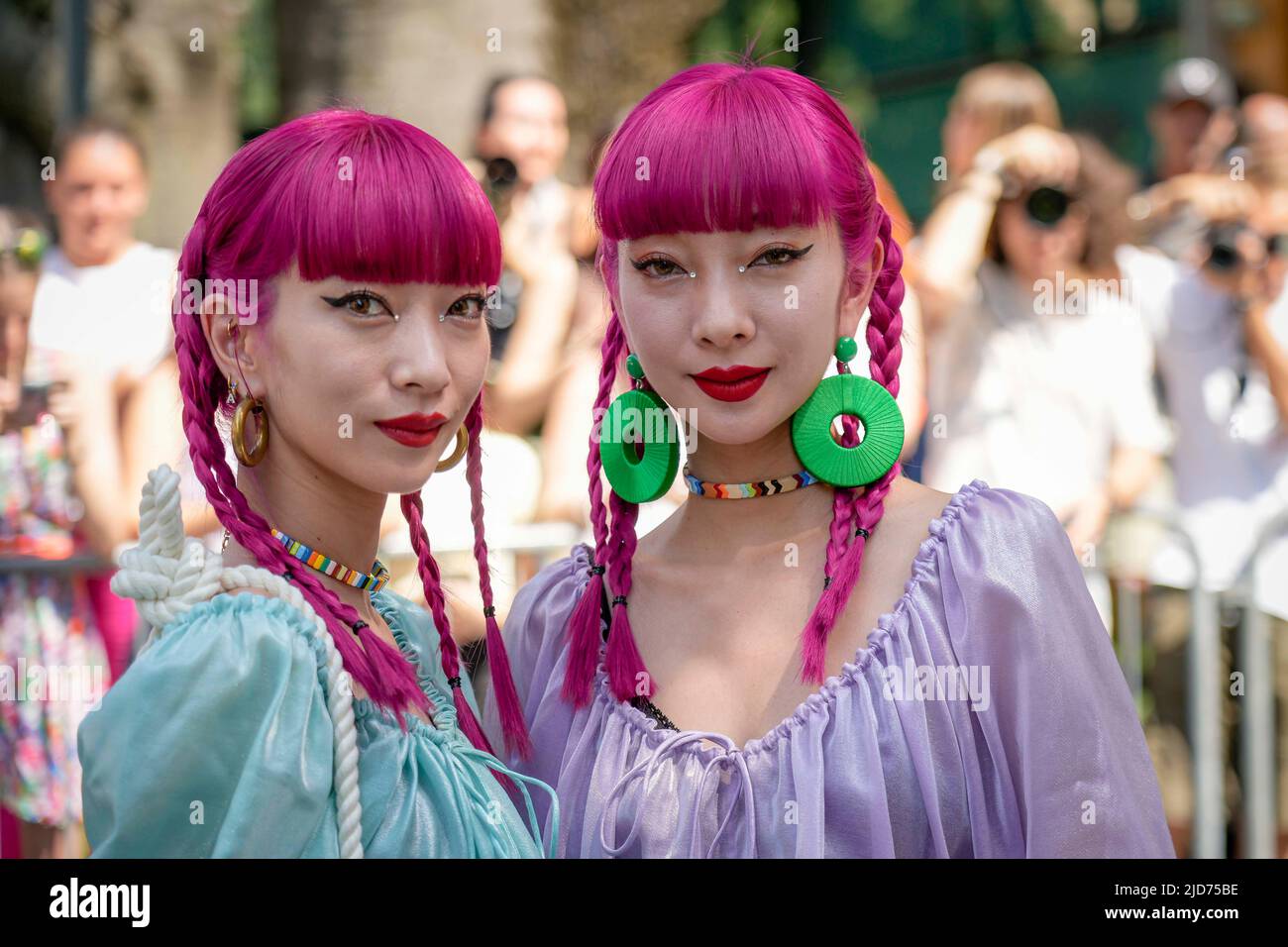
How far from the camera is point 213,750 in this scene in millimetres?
1692

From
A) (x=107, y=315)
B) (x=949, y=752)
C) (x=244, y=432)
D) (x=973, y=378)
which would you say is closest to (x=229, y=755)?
(x=244, y=432)

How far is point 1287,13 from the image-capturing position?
183 inches

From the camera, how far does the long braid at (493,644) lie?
7.00 ft

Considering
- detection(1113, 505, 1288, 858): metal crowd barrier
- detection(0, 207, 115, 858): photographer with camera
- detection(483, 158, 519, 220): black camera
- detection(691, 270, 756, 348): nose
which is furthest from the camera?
detection(483, 158, 519, 220): black camera

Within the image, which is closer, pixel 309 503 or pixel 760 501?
pixel 309 503

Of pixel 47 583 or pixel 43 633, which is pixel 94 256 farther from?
pixel 43 633

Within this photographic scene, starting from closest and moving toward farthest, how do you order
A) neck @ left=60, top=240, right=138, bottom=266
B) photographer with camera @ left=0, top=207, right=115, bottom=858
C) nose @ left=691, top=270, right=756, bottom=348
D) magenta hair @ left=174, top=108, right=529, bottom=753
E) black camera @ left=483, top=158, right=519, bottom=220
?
magenta hair @ left=174, top=108, right=529, bottom=753 < nose @ left=691, top=270, right=756, bottom=348 < photographer with camera @ left=0, top=207, right=115, bottom=858 < neck @ left=60, top=240, right=138, bottom=266 < black camera @ left=483, top=158, right=519, bottom=220

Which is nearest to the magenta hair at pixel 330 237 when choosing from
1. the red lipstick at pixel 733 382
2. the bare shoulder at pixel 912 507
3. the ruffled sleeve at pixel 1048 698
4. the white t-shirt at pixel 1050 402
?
the red lipstick at pixel 733 382

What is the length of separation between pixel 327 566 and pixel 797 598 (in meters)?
0.63

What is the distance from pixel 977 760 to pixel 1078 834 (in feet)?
0.50

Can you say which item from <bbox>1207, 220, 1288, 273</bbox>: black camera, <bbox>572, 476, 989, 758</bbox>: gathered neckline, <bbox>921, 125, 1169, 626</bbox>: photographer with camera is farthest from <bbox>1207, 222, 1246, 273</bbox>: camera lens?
<bbox>572, 476, 989, 758</bbox>: gathered neckline

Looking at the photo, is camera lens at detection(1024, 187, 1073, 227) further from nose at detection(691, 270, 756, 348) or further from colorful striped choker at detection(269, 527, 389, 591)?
colorful striped choker at detection(269, 527, 389, 591)

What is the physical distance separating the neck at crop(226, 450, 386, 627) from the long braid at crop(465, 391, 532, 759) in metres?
0.20

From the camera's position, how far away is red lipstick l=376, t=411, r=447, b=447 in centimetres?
191
